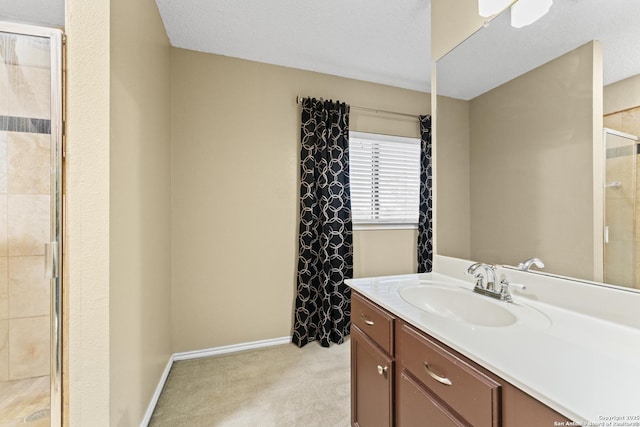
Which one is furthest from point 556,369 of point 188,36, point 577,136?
point 188,36

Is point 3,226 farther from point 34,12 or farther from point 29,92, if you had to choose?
point 34,12

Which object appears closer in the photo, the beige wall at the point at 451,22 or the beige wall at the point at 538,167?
the beige wall at the point at 538,167

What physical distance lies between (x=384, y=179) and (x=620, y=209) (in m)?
1.97

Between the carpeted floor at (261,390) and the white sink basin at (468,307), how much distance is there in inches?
36.1

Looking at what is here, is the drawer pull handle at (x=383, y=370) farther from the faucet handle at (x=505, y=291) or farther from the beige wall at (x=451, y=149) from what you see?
the beige wall at (x=451, y=149)

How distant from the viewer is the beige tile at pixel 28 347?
1030 millimetres

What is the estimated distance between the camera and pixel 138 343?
139cm

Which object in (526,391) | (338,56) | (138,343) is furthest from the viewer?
(338,56)

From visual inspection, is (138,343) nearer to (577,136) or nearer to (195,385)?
(195,385)

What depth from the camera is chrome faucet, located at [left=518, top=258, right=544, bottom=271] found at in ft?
3.58

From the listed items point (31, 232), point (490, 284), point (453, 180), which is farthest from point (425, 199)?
point (31, 232)

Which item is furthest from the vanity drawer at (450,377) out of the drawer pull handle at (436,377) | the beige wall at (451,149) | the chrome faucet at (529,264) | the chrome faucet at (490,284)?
the beige wall at (451,149)

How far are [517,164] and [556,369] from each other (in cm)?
97

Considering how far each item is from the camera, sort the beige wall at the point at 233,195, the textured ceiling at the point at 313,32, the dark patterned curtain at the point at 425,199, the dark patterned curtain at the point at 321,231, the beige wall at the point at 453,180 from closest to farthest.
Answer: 1. the beige wall at the point at 453,180
2. the textured ceiling at the point at 313,32
3. the beige wall at the point at 233,195
4. the dark patterned curtain at the point at 321,231
5. the dark patterned curtain at the point at 425,199
